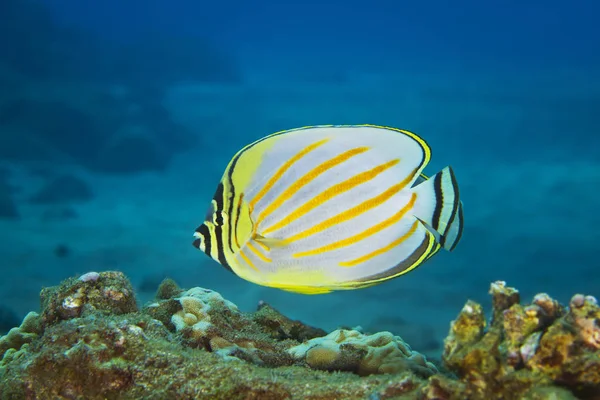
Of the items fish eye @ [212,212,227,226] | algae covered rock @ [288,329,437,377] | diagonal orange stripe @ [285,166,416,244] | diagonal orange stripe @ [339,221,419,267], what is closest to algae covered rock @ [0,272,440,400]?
algae covered rock @ [288,329,437,377]

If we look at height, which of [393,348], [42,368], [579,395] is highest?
[393,348]

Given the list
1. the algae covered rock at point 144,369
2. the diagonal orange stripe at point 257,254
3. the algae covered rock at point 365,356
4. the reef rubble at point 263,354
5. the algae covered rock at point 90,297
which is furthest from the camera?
the algae covered rock at point 90,297

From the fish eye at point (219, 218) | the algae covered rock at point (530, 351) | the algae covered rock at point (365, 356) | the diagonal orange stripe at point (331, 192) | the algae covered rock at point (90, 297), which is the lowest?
the algae covered rock at point (530, 351)

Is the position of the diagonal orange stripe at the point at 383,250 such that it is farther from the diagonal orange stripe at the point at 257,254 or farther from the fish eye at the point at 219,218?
the fish eye at the point at 219,218

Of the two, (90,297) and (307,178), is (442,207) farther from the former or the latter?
(90,297)

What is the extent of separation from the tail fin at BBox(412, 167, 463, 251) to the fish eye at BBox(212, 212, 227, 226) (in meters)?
0.72

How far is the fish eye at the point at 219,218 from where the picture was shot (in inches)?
71.9

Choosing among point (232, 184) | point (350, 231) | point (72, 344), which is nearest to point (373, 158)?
point (350, 231)

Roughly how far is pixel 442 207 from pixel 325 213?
435 mm

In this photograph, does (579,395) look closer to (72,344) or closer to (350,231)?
(350,231)

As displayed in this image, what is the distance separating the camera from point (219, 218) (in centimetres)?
183

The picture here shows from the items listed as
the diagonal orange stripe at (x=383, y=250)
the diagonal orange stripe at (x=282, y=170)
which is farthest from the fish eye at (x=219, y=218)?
the diagonal orange stripe at (x=383, y=250)

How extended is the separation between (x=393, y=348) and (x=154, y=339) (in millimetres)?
1637

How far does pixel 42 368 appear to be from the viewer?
2.69 metres
